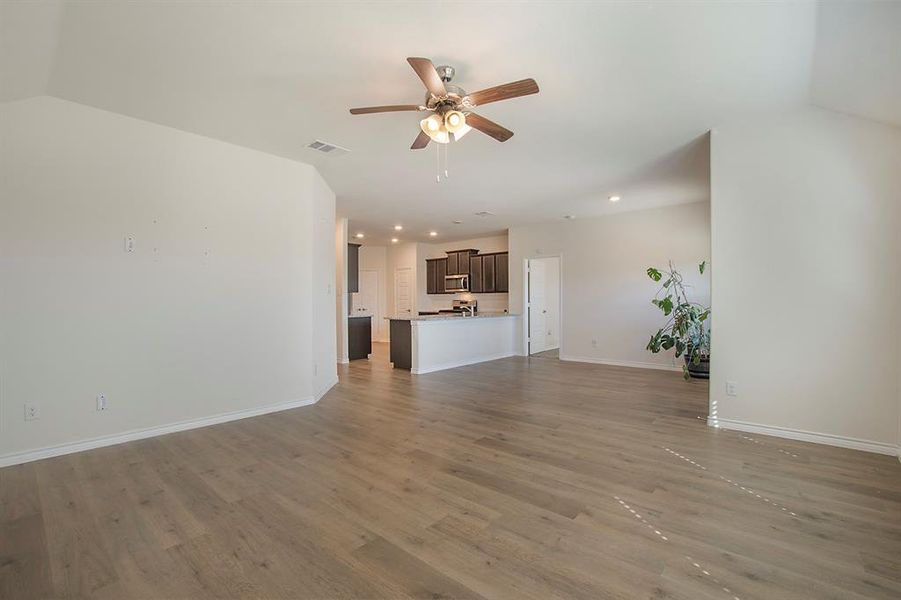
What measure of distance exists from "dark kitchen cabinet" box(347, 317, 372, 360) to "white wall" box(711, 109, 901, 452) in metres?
6.20

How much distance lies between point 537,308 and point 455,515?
281 inches

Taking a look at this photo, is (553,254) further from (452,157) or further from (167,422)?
(167,422)

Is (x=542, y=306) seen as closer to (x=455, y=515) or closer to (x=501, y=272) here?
(x=501, y=272)

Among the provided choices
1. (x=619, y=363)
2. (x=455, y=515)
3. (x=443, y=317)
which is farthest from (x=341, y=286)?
(x=455, y=515)

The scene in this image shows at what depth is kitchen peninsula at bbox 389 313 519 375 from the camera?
6.67 metres

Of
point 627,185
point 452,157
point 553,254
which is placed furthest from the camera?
point 553,254

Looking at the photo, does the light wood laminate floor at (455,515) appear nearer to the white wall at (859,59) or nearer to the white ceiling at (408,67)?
the white wall at (859,59)

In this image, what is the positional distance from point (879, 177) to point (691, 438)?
8.19 ft

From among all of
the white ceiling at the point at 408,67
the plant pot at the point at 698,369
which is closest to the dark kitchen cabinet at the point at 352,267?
the white ceiling at the point at 408,67

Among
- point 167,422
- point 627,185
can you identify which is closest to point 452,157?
point 627,185

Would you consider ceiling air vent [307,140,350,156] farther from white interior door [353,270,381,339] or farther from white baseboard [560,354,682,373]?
white interior door [353,270,381,339]

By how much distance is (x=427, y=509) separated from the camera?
2.30 meters

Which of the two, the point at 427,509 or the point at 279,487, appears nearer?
the point at 427,509

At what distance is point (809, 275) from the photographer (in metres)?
3.35
